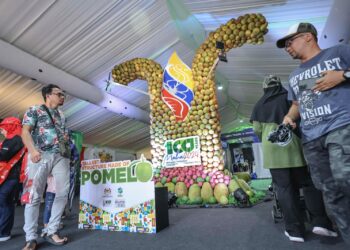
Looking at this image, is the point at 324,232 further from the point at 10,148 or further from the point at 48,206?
the point at 10,148

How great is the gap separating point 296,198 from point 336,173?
29.2 inches

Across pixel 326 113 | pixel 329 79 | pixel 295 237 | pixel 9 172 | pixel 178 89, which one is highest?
pixel 178 89

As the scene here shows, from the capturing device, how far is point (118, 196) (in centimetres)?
230

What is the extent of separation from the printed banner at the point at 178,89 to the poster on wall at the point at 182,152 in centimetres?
47

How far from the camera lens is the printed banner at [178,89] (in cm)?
461

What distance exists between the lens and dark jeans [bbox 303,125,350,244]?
106cm

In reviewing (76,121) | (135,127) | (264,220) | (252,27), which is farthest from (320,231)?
(135,127)

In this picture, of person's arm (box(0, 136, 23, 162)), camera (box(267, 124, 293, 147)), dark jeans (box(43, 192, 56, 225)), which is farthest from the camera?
dark jeans (box(43, 192, 56, 225))

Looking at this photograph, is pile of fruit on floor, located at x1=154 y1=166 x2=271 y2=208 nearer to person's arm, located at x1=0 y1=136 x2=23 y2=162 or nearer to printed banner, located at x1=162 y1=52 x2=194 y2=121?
printed banner, located at x1=162 y1=52 x2=194 y2=121

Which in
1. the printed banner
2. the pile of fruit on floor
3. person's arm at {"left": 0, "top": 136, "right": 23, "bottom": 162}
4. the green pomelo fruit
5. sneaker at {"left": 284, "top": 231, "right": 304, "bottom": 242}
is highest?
the printed banner

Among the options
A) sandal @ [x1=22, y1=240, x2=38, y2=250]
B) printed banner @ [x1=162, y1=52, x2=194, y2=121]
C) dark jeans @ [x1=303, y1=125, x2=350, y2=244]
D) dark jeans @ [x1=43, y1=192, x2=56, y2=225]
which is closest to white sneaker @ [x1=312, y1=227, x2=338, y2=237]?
dark jeans @ [x1=303, y1=125, x2=350, y2=244]

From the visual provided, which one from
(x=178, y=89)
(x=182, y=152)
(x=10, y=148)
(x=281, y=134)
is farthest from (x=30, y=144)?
(x=178, y=89)

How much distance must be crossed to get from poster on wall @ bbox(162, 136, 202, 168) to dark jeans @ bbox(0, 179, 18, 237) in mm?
2625

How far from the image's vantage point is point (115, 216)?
227 centimetres
